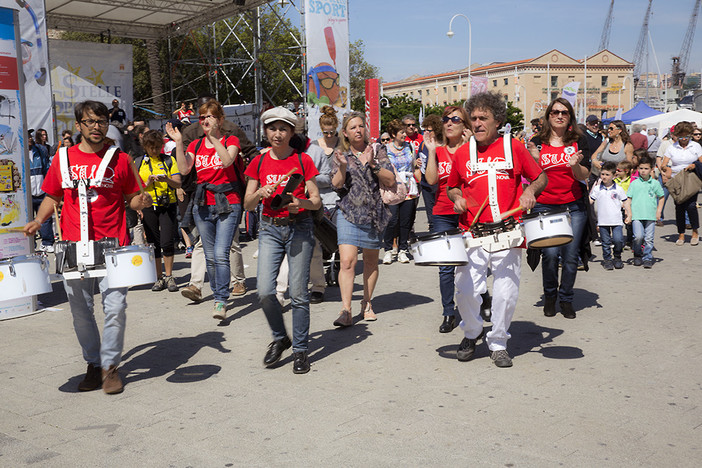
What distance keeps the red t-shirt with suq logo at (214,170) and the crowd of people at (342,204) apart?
0.04 ft

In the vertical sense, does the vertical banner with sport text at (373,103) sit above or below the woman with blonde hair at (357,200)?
above

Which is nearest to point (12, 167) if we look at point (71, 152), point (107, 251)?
point (71, 152)

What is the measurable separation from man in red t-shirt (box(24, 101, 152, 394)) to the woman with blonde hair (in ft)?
6.98

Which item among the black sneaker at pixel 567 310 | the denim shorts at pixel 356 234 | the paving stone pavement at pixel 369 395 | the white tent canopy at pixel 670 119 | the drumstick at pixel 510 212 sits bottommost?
the paving stone pavement at pixel 369 395

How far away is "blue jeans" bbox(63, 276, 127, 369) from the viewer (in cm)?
484

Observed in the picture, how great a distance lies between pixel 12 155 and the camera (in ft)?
24.9

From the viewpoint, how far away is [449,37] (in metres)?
42.6

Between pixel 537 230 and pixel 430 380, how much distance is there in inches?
51.3

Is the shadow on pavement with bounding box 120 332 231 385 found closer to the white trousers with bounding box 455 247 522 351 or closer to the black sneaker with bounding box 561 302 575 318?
the white trousers with bounding box 455 247 522 351

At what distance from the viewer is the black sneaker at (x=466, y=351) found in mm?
5461

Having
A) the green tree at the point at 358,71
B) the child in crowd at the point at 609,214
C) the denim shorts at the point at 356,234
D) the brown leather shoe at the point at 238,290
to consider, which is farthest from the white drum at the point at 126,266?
the green tree at the point at 358,71

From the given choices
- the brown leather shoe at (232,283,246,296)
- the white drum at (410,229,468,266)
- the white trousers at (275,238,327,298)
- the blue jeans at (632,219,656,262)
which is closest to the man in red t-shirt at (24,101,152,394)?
the white drum at (410,229,468,266)

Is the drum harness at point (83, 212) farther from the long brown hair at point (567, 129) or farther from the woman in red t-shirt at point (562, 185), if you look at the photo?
the long brown hair at point (567, 129)

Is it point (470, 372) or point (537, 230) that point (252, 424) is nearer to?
point (470, 372)
